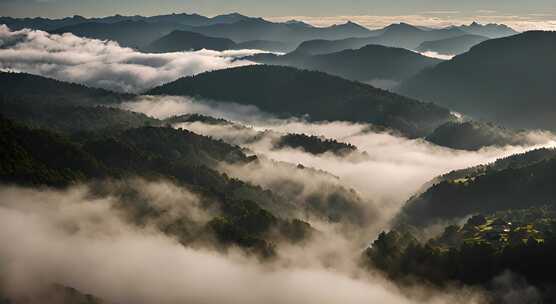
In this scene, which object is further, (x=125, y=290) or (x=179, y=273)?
(x=179, y=273)

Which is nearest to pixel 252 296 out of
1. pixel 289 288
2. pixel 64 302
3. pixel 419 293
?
pixel 289 288

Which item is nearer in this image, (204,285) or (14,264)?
(14,264)

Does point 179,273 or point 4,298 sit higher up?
point 179,273

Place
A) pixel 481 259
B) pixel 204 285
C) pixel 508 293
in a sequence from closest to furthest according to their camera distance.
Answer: pixel 508 293
pixel 481 259
pixel 204 285

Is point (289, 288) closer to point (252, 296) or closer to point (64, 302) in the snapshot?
point (252, 296)

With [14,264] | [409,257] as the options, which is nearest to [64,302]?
[14,264]

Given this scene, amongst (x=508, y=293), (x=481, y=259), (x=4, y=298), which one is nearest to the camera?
(x=4, y=298)

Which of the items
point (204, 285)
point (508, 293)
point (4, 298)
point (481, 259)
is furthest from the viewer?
point (204, 285)

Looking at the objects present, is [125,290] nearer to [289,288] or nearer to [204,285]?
[204,285]

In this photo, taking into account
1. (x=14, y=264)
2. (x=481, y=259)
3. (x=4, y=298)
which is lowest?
(x=4, y=298)
